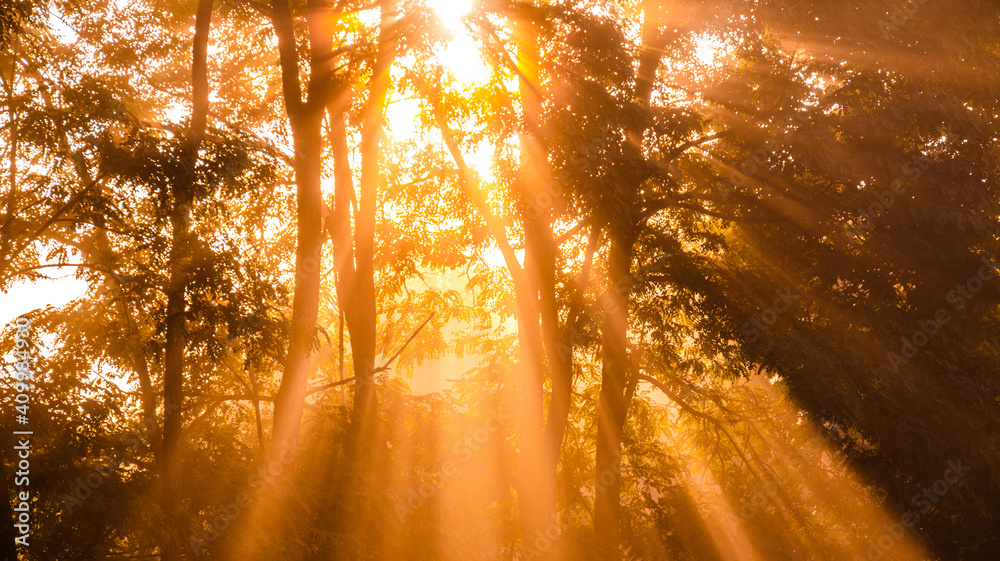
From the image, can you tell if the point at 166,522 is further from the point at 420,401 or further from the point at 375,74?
the point at 375,74

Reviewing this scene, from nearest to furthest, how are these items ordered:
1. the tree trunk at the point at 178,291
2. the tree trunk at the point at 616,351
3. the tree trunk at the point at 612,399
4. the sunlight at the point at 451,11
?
the tree trunk at the point at 178,291 → the sunlight at the point at 451,11 → the tree trunk at the point at 616,351 → the tree trunk at the point at 612,399

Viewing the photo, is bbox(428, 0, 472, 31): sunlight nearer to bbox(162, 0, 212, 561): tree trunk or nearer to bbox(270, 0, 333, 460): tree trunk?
bbox(270, 0, 333, 460): tree trunk

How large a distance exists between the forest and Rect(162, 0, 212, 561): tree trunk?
0.12 feet

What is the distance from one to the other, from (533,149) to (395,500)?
5.52 m

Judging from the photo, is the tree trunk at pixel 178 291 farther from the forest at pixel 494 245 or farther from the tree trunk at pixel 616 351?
the tree trunk at pixel 616 351

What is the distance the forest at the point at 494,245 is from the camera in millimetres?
8625

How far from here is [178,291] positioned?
332 inches

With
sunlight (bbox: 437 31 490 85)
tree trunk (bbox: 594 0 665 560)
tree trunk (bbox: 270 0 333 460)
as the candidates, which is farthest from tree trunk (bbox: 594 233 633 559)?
tree trunk (bbox: 270 0 333 460)

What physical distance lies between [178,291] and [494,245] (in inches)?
282

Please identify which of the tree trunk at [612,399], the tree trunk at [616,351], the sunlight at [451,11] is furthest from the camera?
the tree trunk at [612,399]

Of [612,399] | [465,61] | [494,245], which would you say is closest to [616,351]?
[612,399]

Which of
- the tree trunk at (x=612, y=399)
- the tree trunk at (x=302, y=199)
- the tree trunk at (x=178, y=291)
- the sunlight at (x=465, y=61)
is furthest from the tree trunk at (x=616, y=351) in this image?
the tree trunk at (x=178, y=291)

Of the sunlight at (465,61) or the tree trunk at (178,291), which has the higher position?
the sunlight at (465,61)

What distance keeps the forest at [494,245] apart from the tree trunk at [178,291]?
0.04 m
